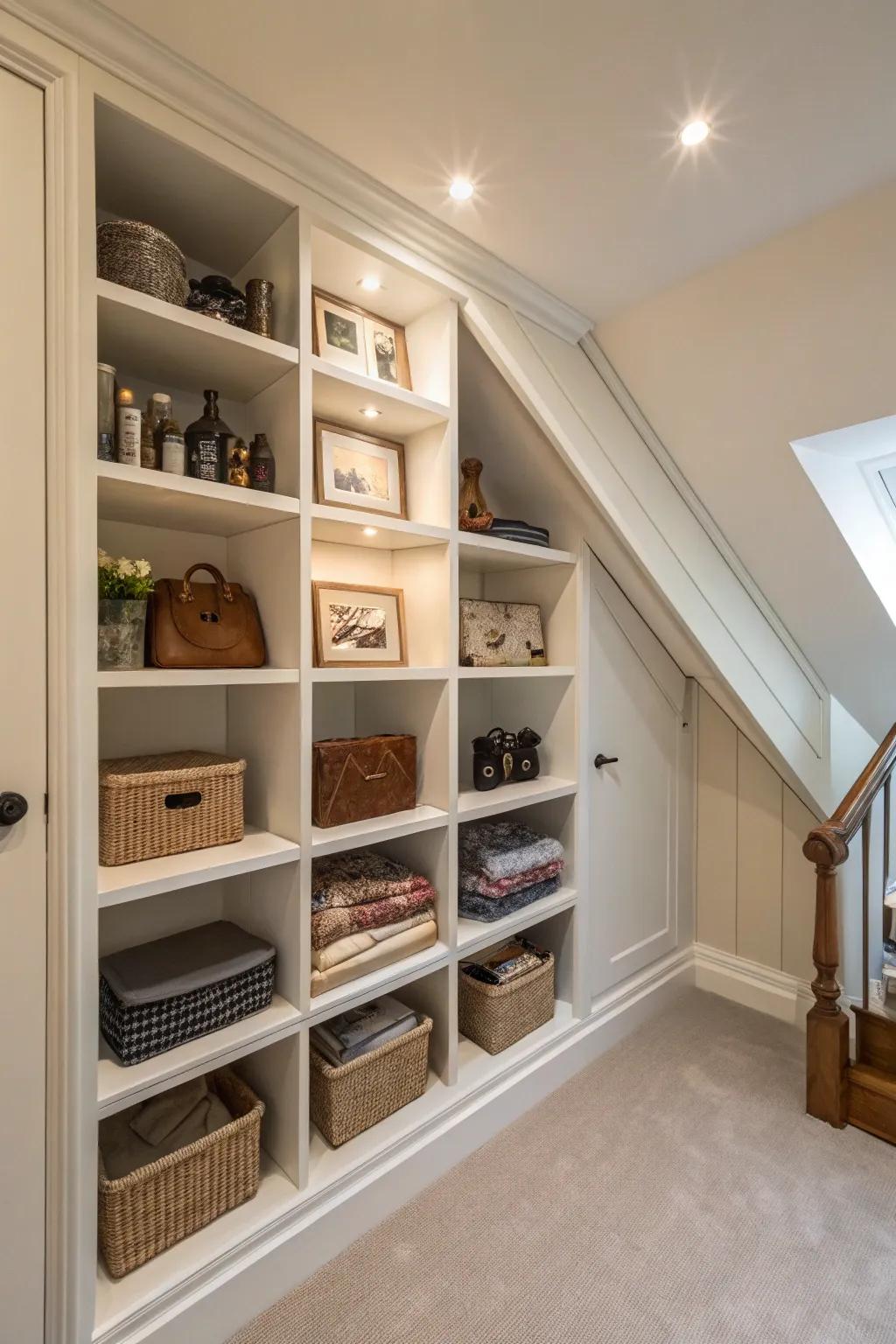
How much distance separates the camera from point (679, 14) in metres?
1.06

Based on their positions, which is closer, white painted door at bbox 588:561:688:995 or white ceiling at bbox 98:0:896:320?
white ceiling at bbox 98:0:896:320

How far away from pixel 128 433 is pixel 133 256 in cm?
35

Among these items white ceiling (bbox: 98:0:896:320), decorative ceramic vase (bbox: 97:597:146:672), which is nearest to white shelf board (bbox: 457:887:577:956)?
decorative ceramic vase (bbox: 97:597:146:672)

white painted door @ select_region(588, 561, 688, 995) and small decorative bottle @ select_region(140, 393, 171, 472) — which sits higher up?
small decorative bottle @ select_region(140, 393, 171, 472)

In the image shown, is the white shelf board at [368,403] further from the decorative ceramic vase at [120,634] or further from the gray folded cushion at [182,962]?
the gray folded cushion at [182,962]

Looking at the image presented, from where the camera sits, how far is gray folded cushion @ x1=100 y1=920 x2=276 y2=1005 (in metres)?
1.35

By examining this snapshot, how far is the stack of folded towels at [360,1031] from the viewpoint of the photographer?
167 centimetres

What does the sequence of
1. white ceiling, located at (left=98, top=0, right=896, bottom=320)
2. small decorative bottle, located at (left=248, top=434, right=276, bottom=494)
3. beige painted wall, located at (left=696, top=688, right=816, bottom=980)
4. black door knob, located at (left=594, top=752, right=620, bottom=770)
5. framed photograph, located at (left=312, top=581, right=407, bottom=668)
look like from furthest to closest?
beige painted wall, located at (left=696, top=688, right=816, bottom=980) → black door knob, located at (left=594, top=752, right=620, bottom=770) → framed photograph, located at (left=312, top=581, right=407, bottom=668) → small decorative bottle, located at (left=248, top=434, right=276, bottom=494) → white ceiling, located at (left=98, top=0, right=896, bottom=320)

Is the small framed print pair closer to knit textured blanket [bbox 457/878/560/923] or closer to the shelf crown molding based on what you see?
the shelf crown molding

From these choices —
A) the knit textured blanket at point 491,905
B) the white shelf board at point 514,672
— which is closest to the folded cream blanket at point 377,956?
the knit textured blanket at point 491,905

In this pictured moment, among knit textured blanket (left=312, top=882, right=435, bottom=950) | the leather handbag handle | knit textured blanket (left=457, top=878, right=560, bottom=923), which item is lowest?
knit textured blanket (left=457, top=878, right=560, bottom=923)

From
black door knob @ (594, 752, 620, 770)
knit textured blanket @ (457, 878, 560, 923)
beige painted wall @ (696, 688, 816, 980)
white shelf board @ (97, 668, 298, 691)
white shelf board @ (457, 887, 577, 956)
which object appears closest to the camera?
white shelf board @ (97, 668, 298, 691)

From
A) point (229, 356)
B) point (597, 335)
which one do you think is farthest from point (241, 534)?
point (597, 335)

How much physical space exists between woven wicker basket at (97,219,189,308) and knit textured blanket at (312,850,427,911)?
139cm
